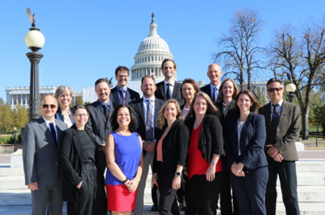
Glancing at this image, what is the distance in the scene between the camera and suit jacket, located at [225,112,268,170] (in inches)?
171

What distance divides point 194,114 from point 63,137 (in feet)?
6.19

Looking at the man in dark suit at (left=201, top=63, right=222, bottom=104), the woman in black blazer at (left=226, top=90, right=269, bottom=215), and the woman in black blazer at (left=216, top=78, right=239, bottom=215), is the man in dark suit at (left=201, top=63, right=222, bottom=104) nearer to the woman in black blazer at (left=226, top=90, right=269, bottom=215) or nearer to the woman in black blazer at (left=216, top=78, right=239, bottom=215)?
the woman in black blazer at (left=216, top=78, right=239, bottom=215)

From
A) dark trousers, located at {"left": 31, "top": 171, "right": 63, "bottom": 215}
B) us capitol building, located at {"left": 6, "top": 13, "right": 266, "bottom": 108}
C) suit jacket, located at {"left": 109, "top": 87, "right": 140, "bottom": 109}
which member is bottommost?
dark trousers, located at {"left": 31, "top": 171, "right": 63, "bottom": 215}

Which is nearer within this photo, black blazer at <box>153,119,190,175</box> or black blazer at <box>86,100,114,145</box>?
black blazer at <box>153,119,190,175</box>

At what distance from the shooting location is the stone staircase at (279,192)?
19.3 feet

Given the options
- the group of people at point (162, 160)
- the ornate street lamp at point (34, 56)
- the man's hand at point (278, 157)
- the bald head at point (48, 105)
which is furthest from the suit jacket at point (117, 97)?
the ornate street lamp at point (34, 56)

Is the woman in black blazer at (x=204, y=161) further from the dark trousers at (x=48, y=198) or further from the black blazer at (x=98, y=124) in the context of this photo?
the dark trousers at (x=48, y=198)

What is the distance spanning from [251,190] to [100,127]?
2415 millimetres

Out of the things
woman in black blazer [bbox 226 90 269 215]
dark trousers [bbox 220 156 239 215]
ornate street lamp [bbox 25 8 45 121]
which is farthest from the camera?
ornate street lamp [bbox 25 8 45 121]

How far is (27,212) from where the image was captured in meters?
5.81

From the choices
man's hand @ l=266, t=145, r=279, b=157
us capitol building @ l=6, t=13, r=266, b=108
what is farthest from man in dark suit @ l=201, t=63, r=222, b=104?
us capitol building @ l=6, t=13, r=266, b=108

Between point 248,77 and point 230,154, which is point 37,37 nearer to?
point 230,154

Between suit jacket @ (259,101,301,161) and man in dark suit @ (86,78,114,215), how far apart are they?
253 cm

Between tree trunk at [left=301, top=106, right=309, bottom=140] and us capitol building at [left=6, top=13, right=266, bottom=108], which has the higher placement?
us capitol building at [left=6, top=13, right=266, bottom=108]
